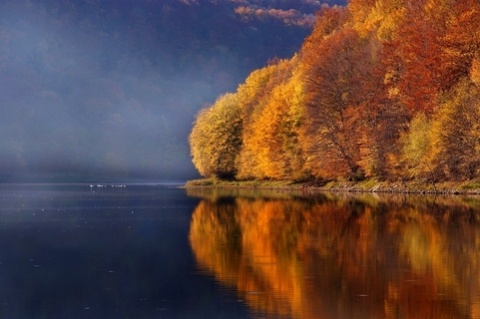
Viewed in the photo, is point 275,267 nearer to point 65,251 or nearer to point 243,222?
point 65,251

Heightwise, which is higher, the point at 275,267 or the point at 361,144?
the point at 361,144

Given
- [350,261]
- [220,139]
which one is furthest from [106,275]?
[220,139]

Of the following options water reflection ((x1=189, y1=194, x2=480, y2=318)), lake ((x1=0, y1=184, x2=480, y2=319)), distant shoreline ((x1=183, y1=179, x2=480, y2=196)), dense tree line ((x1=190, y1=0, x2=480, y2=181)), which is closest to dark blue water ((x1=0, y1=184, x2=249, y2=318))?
lake ((x1=0, y1=184, x2=480, y2=319))

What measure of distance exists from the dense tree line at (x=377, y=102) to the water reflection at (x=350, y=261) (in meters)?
17.8

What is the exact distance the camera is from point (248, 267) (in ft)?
78.7

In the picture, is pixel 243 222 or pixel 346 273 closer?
pixel 346 273

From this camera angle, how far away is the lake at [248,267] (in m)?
18.1

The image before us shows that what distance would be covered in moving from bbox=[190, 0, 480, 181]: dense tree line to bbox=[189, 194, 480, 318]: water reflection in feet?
58.5

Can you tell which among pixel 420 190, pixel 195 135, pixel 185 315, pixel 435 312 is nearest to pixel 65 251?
pixel 185 315

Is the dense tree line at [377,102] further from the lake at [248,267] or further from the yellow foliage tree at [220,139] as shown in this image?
the lake at [248,267]

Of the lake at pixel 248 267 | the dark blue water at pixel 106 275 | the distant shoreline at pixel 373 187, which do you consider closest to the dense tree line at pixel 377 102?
the distant shoreline at pixel 373 187

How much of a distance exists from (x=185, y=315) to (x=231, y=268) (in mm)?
6408

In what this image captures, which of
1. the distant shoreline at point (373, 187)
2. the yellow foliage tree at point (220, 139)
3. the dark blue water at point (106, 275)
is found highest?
the yellow foliage tree at point (220, 139)

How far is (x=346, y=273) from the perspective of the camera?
22312mm
